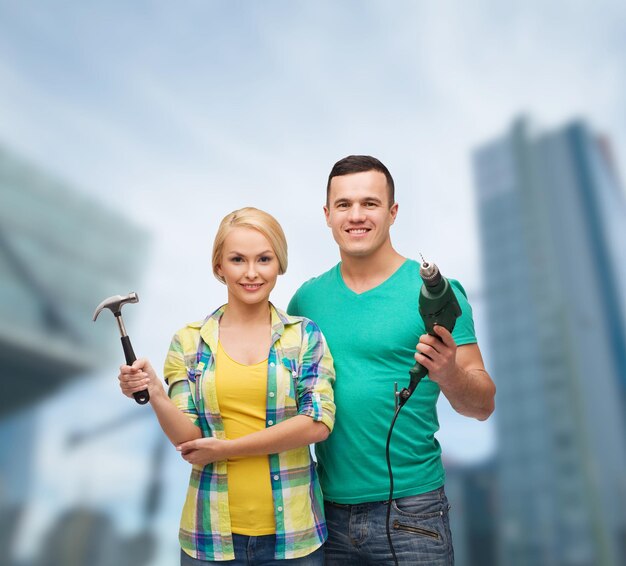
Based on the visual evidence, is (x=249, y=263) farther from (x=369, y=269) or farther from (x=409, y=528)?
(x=409, y=528)

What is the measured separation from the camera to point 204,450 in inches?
45.5

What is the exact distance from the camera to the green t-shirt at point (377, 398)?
1.36m

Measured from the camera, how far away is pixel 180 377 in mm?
1257

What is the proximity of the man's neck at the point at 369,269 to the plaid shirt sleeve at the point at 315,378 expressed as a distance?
0.67 ft

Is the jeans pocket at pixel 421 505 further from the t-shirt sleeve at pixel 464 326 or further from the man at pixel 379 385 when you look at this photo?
the t-shirt sleeve at pixel 464 326

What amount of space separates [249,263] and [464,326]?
0.50 metres

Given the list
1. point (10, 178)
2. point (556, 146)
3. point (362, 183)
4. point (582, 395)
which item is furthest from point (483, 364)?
point (556, 146)

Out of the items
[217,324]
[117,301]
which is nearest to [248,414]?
[217,324]

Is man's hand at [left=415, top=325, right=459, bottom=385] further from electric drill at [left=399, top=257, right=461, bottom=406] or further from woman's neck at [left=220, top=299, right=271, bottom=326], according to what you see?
woman's neck at [left=220, top=299, right=271, bottom=326]

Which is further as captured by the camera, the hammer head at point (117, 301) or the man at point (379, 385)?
the man at point (379, 385)

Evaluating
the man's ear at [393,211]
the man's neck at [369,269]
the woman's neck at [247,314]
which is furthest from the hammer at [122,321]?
the man's ear at [393,211]

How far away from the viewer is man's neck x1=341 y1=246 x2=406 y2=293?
59.3 inches

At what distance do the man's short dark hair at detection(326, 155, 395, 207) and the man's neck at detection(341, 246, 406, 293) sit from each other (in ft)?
0.42

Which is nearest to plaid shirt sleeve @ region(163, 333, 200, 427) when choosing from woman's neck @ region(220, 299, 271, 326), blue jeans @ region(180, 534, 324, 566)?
woman's neck @ region(220, 299, 271, 326)
